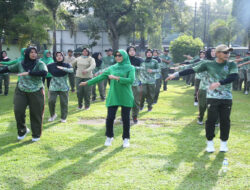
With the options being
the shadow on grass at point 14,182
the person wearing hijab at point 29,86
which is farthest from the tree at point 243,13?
the shadow on grass at point 14,182

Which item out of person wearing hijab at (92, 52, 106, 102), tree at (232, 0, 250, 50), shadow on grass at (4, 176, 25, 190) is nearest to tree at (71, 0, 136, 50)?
tree at (232, 0, 250, 50)

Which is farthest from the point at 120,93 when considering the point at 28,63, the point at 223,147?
the point at 223,147

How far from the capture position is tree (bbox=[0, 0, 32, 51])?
17359mm

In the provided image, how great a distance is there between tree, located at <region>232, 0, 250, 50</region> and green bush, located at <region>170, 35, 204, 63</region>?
5.40m

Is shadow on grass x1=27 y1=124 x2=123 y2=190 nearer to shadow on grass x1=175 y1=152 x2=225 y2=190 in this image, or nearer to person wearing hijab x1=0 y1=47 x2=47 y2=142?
person wearing hijab x1=0 y1=47 x2=47 y2=142

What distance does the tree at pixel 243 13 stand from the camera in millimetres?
28458

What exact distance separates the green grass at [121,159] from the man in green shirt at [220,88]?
0.46 m

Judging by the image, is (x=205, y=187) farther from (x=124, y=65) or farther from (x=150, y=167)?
(x=124, y=65)

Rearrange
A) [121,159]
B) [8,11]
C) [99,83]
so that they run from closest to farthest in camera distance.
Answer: [121,159]
[99,83]
[8,11]

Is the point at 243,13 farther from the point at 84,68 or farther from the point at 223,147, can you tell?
the point at 223,147

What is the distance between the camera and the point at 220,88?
576 cm

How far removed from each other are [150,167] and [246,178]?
1.47m

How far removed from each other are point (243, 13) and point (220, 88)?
25800 mm

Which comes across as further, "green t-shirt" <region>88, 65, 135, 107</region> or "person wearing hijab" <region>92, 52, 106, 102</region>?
"person wearing hijab" <region>92, 52, 106, 102</region>
